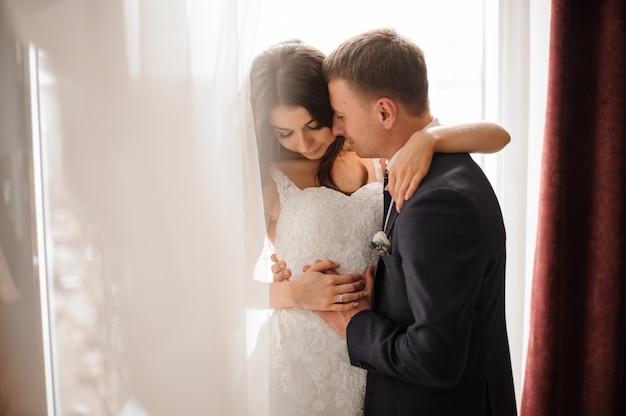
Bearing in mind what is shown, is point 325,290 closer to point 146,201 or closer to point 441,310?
point 441,310

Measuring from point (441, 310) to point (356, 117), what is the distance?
0.50m

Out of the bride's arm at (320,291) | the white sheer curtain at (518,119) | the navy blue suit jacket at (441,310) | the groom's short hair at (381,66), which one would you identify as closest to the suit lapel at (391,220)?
the navy blue suit jacket at (441,310)

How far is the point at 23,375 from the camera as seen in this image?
1232mm

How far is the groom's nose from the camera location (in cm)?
136

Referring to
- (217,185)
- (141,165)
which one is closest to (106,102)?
(141,165)

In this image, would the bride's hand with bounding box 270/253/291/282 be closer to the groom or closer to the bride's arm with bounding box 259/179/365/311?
the bride's arm with bounding box 259/179/365/311

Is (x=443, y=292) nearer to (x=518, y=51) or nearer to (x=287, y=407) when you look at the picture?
(x=287, y=407)

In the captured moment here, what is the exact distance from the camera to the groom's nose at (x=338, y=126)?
1360 millimetres

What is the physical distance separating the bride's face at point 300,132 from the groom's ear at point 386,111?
0.16 metres

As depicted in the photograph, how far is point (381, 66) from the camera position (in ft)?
4.15

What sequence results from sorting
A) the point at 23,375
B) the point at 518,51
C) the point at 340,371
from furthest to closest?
1. the point at 518,51
2. the point at 340,371
3. the point at 23,375

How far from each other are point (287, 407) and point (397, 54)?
2.91ft

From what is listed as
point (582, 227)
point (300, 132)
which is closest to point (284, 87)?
point (300, 132)

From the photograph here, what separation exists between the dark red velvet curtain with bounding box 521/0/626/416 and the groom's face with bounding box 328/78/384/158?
80 centimetres
